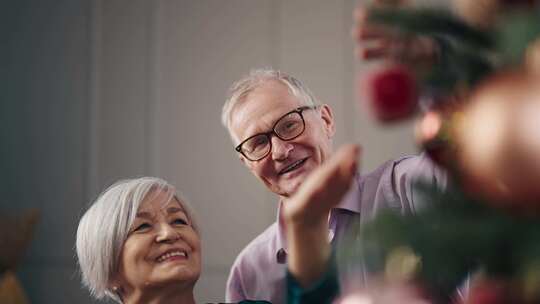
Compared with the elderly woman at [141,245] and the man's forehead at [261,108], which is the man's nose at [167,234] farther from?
the man's forehead at [261,108]

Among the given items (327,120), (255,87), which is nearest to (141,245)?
(255,87)

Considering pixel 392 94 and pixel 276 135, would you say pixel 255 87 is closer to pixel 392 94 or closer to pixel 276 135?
pixel 276 135

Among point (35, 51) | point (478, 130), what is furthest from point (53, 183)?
point (478, 130)

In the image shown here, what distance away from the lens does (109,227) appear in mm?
1291

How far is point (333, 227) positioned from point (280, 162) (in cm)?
17

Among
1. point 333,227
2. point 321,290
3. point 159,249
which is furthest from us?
point 333,227

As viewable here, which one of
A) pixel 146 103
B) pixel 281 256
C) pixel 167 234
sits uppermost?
pixel 146 103

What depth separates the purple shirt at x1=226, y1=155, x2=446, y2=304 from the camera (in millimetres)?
1343

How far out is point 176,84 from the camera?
277 cm

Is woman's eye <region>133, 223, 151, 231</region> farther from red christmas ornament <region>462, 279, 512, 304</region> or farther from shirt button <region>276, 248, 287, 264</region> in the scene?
red christmas ornament <region>462, 279, 512, 304</region>

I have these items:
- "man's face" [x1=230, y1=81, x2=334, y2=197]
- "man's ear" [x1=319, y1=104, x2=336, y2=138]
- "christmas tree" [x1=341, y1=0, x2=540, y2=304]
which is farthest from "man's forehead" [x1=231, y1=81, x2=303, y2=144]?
"christmas tree" [x1=341, y1=0, x2=540, y2=304]

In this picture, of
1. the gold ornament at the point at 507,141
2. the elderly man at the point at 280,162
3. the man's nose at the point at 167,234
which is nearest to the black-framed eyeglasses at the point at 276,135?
→ the elderly man at the point at 280,162

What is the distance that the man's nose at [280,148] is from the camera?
1.40 meters

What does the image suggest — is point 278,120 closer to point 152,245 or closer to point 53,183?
point 152,245
